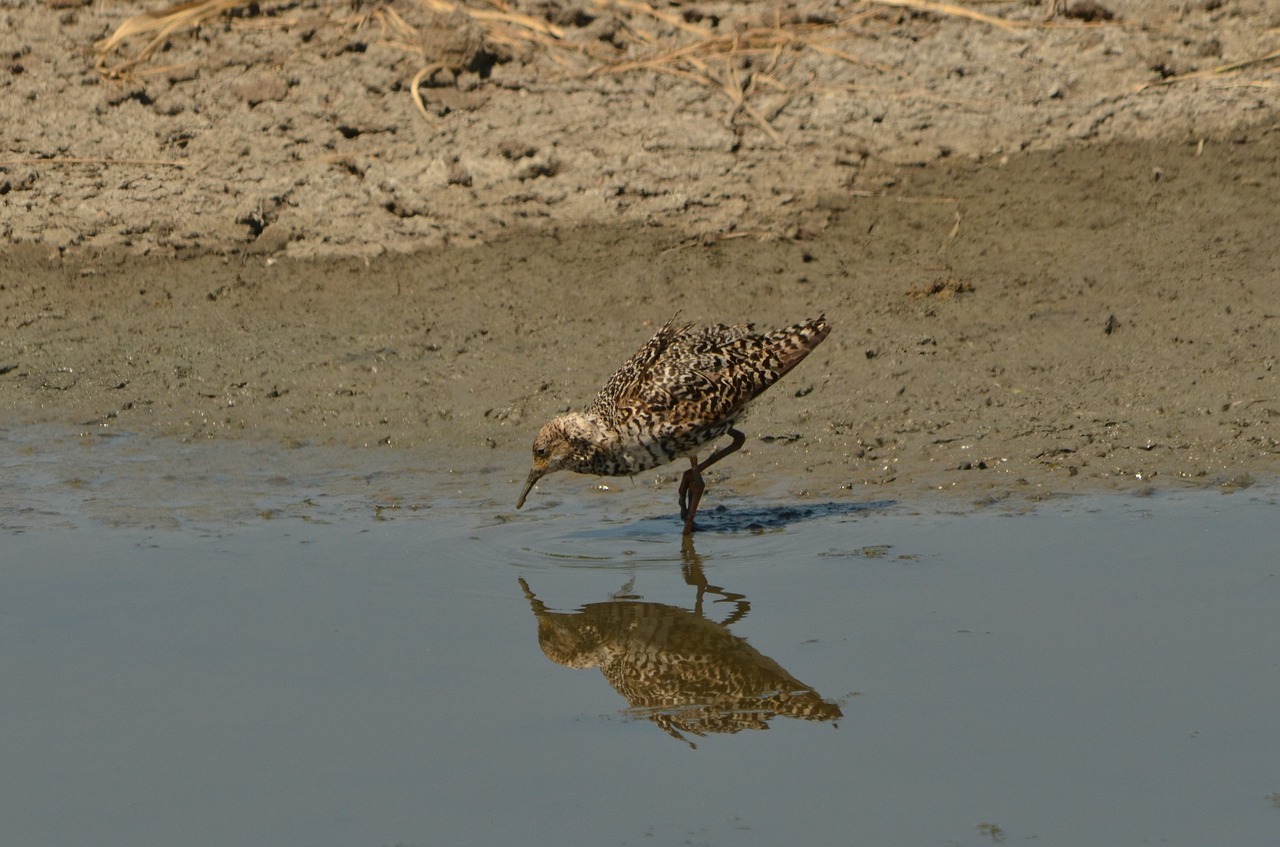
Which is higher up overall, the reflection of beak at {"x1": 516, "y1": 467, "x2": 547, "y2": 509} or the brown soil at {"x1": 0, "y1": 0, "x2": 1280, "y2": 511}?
the brown soil at {"x1": 0, "y1": 0, "x2": 1280, "y2": 511}

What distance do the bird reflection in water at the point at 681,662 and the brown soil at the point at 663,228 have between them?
72.9 inches

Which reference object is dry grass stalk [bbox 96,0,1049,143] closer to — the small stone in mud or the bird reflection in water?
the small stone in mud

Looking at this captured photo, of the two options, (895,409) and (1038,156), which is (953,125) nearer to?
(1038,156)

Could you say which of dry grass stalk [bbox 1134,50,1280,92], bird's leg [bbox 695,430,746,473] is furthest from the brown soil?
bird's leg [bbox 695,430,746,473]

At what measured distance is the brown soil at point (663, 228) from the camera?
9.12 metres

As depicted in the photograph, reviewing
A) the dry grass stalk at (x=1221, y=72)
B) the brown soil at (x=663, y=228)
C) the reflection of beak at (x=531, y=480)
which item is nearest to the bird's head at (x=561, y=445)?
the reflection of beak at (x=531, y=480)

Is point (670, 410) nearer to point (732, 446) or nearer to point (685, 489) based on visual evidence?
point (685, 489)

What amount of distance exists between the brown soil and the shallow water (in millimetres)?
890

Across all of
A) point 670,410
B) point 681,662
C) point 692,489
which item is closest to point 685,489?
point 692,489

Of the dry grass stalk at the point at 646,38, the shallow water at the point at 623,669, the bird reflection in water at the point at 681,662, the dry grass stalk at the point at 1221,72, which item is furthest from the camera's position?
the dry grass stalk at the point at 646,38

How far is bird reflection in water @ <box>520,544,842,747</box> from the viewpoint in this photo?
5.60 meters

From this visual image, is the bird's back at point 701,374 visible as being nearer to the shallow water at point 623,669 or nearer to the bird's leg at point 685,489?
the bird's leg at point 685,489

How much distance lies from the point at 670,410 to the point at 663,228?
9.98 feet

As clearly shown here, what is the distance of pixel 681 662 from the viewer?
6.20 m
